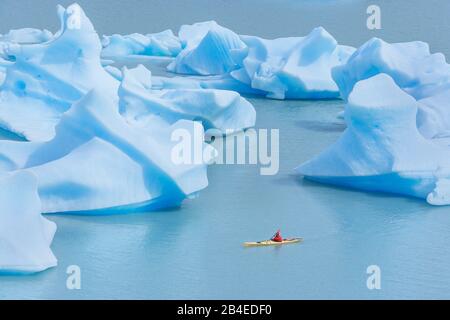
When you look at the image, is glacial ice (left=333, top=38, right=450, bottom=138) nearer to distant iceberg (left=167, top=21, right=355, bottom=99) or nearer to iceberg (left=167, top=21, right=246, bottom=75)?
distant iceberg (left=167, top=21, right=355, bottom=99)

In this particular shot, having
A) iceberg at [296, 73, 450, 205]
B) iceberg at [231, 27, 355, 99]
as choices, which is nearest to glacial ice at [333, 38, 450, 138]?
iceberg at [296, 73, 450, 205]

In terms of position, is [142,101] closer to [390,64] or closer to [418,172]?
[390,64]

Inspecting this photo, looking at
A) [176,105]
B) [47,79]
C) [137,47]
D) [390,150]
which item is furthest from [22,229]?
[137,47]

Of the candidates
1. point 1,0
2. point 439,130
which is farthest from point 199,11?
point 439,130

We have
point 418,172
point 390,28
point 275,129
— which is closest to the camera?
point 418,172

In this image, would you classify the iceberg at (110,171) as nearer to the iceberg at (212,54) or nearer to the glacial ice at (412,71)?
the glacial ice at (412,71)

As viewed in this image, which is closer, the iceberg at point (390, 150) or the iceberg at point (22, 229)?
the iceberg at point (22, 229)

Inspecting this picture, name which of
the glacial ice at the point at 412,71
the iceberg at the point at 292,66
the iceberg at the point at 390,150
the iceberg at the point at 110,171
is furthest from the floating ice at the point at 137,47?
the iceberg at the point at 110,171
